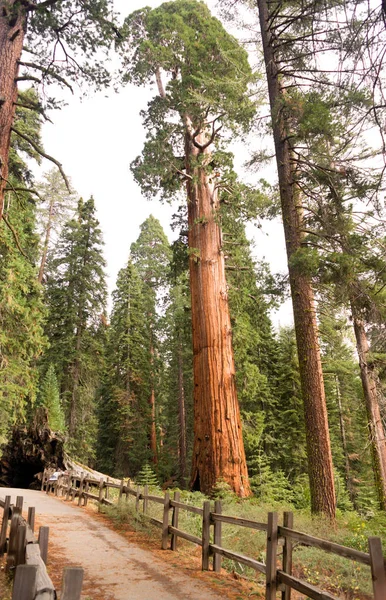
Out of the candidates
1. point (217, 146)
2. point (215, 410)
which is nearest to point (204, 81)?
point (217, 146)

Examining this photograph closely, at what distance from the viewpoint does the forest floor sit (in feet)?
18.3

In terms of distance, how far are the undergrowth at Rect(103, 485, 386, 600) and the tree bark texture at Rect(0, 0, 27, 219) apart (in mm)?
6727

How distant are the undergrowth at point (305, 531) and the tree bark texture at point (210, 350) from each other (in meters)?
0.80

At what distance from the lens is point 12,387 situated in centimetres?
1920

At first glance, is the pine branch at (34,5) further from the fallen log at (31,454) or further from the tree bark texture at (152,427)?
the tree bark texture at (152,427)

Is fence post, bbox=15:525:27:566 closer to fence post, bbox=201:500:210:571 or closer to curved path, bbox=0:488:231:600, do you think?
curved path, bbox=0:488:231:600

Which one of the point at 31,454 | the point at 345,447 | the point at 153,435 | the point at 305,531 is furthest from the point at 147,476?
the point at 345,447

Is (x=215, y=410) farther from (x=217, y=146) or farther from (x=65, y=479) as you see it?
(x=65, y=479)

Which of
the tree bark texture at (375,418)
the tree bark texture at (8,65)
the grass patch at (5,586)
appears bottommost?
the grass patch at (5,586)

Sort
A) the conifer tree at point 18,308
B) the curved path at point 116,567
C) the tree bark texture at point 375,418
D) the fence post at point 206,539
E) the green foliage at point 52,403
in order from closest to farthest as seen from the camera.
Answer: the curved path at point 116,567, the fence post at point 206,539, the tree bark texture at point 375,418, the conifer tree at point 18,308, the green foliage at point 52,403

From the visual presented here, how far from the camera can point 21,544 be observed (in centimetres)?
502

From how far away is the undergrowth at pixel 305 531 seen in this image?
21.2 feet

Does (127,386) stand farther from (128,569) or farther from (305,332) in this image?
(128,569)

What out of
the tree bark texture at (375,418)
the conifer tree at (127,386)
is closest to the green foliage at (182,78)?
the tree bark texture at (375,418)
